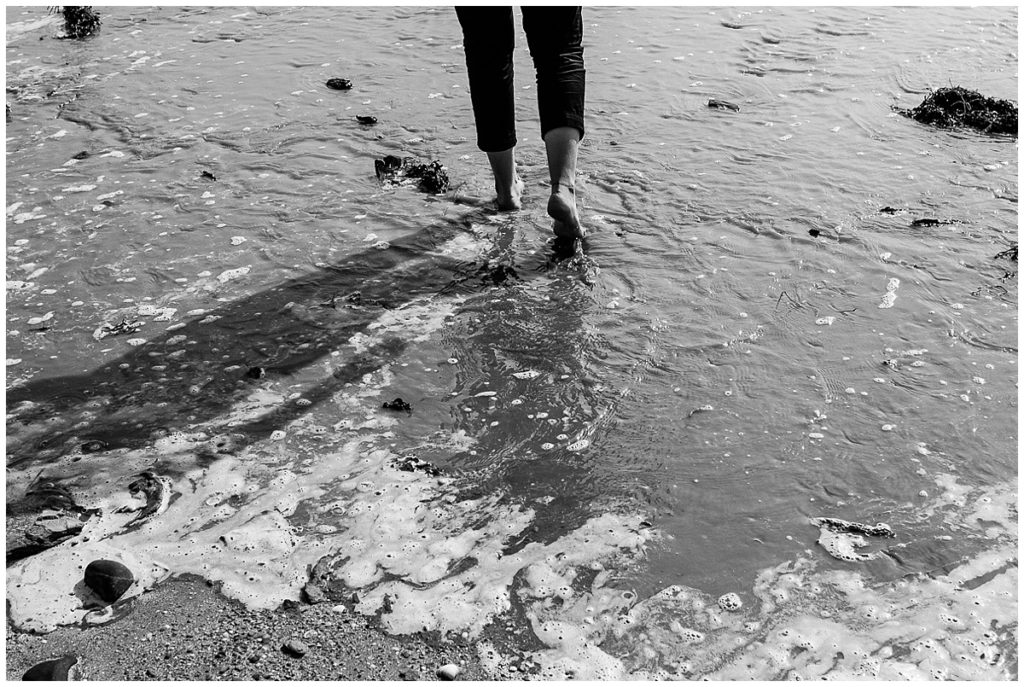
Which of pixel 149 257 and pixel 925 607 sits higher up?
pixel 149 257

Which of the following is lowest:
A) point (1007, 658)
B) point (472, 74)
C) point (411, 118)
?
point (1007, 658)

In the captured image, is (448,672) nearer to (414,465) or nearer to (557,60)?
(414,465)

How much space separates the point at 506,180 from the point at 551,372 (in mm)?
1447

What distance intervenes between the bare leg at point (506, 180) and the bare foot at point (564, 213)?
0.51 m

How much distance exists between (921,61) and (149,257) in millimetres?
5572

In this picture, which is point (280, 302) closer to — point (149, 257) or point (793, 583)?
point (149, 257)

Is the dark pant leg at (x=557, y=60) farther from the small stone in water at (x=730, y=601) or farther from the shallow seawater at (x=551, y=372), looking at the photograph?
the small stone in water at (x=730, y=601)

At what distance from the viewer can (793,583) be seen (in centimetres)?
263

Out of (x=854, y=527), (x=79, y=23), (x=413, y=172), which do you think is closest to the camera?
(x=854, y=527)

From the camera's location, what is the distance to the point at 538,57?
407 centimetres

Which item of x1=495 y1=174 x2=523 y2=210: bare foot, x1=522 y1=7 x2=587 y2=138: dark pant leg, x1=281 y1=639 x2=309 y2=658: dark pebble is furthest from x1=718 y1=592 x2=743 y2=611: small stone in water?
x1=495 y1=174 x2=523 y2=210: bare foot

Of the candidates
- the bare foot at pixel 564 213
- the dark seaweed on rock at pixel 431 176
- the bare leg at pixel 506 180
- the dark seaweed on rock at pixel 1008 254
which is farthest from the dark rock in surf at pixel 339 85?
the dark seaweed on rock at pixel 1008 254

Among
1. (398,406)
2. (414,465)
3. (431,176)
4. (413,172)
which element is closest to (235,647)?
(414,465)

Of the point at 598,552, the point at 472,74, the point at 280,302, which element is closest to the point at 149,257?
the point at 280,302
